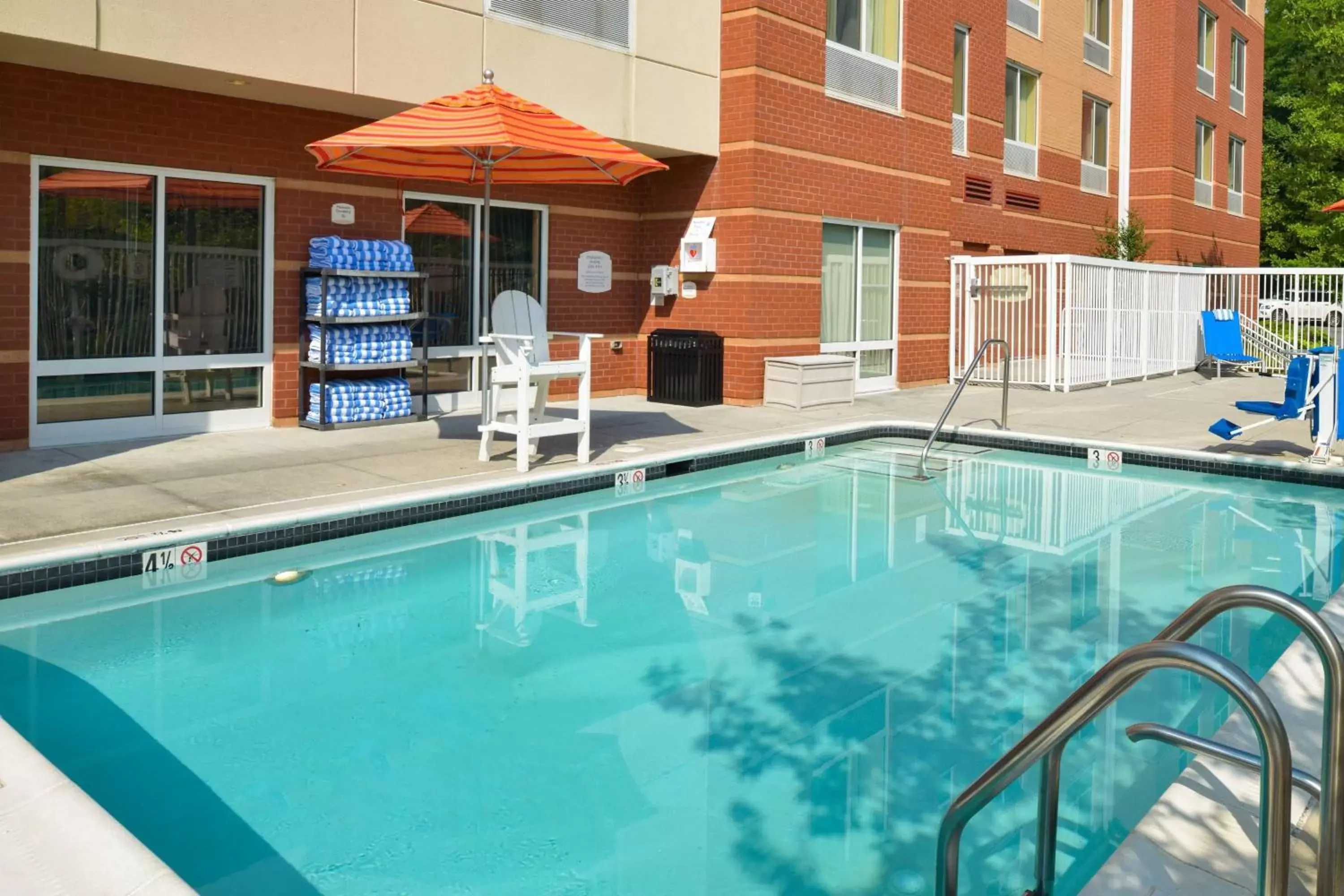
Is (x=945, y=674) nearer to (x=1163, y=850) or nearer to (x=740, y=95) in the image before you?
(x=1163, y=850)

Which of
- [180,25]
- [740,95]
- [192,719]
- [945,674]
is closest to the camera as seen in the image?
[192,719]

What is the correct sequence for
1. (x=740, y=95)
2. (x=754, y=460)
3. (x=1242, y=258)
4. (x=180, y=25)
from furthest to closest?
(x=1242, y=258), (x=740, y=95), (x=754, y=460), (x=180, y=25)

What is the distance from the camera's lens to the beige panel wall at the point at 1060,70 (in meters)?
20.1

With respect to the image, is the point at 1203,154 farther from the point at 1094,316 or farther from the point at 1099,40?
the point at 1094,316

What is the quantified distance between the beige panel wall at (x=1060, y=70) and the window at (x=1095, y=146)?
0.27 metres

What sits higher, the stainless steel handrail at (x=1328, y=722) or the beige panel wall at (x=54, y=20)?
the beige panel wall at (x=54, y=20)

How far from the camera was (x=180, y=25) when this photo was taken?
816 cm

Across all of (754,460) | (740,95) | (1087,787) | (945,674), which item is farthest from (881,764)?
(740,95)

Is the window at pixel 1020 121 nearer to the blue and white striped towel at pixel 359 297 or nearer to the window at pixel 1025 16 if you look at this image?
the window at pixel 1025 16

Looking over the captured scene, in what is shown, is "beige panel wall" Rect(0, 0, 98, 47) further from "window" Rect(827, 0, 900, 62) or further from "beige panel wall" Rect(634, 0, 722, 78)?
"window" Rect(827, 0, 900, 62)

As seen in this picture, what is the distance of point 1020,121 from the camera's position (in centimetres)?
2008

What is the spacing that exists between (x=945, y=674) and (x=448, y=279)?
791 cm

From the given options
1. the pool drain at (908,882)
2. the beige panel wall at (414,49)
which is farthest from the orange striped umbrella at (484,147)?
the pool drain at (908,882)

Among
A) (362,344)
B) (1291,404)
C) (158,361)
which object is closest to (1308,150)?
(1291,404)
